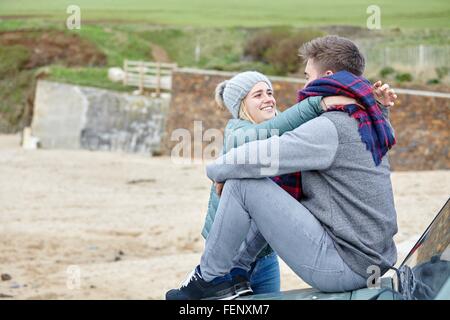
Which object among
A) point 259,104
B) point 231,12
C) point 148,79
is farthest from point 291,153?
point 231,12

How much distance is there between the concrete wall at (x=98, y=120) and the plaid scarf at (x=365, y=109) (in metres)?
20.3

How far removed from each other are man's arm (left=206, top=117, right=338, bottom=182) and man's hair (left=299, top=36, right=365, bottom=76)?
0.32 metres

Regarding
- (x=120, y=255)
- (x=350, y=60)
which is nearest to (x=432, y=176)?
(x=120, y=255)

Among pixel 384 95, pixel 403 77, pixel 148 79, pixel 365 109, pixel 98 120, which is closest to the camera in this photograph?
pixel 365 109

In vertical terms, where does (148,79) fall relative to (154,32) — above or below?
below

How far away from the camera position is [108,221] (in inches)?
512

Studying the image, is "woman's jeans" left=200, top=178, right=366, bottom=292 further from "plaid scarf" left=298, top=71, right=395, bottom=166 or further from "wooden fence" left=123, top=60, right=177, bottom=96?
"wooden fence" left=123, top=60, right=177, bottom=96

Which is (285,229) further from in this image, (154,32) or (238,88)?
(154,32)

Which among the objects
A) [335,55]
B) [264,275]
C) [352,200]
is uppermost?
[335,55]

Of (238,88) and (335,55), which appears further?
(238,88)

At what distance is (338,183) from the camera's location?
3561mm

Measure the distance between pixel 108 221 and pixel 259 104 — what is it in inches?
357

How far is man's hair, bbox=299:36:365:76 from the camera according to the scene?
12.3 feet
